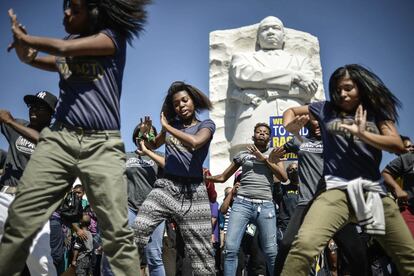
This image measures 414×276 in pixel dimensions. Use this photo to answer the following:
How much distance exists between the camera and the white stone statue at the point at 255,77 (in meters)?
11.3

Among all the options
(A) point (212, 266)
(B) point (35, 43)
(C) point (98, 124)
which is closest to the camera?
(B) point (35, 43)

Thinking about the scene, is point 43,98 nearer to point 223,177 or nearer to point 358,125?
point 223,177

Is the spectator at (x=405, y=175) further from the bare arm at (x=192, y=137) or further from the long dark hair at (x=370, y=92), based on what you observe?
the bare arm at (x=192, y=137)

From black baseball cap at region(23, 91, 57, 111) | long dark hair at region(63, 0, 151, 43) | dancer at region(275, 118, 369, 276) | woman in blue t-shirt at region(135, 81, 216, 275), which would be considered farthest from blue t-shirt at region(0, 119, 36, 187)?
dancer at region(275, 118, 369, 276)

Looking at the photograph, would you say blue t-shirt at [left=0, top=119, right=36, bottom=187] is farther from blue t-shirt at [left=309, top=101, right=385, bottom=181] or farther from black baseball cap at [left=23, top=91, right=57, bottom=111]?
blue t-shirt at [left=309, top=101, right=385, bottom=181]

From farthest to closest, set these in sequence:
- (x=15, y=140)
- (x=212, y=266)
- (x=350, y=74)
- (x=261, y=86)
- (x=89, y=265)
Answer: (x=261, y=86) < (x=89, y=265) < (x=15, y=140) < (x=212, y=266) < (x=350, y=74)

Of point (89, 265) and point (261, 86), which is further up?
point (261, 86)

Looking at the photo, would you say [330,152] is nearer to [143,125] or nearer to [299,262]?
[299,262]

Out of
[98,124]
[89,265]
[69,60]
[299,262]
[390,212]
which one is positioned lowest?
[89,265]

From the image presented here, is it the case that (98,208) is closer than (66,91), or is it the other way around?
(98,208)

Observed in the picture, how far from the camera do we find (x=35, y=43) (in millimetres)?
2396

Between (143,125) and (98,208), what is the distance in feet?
5.96

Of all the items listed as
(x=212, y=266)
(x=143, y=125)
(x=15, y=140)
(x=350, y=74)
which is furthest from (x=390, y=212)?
(x=15, y=140)

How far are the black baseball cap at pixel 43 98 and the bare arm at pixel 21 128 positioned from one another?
1.51 ft
